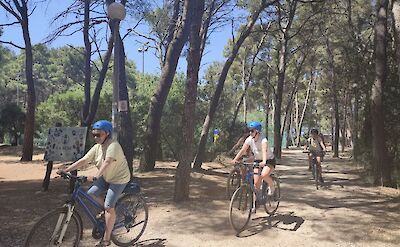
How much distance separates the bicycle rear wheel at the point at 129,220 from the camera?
18.6ft

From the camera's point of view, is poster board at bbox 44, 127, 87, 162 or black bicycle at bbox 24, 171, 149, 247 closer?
black bicycle at bbox 24, 171, 149, 247

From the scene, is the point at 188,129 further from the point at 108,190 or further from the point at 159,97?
the point at 159,97

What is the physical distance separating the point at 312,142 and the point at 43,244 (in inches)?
346

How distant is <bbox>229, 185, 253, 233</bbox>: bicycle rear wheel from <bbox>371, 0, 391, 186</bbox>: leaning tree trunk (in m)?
6.21

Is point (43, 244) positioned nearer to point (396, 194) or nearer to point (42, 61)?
point (396, 194)

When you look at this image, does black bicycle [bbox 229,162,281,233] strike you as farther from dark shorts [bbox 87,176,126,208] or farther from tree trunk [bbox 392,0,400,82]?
tree trunk [bbox 392,0,400,82]

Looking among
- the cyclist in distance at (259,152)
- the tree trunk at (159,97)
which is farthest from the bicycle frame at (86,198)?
the tree trunk at (159,97)

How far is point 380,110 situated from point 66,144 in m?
8.39

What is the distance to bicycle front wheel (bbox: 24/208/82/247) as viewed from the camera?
473cm

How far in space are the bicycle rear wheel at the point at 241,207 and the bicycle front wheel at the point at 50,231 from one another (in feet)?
8.41

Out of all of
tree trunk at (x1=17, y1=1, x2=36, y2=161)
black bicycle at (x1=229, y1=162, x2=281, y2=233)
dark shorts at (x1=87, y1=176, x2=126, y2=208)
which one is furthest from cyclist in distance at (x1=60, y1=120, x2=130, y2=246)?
tree trunk at (x1=17, y1=1, x2=36, y2=161)

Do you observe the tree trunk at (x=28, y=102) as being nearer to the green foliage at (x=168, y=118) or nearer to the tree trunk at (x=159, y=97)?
the green foliage at (x=168, y=118)

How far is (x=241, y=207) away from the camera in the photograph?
21.8ft

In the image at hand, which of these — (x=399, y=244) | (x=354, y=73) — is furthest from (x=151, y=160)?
(x=354, y=73)
